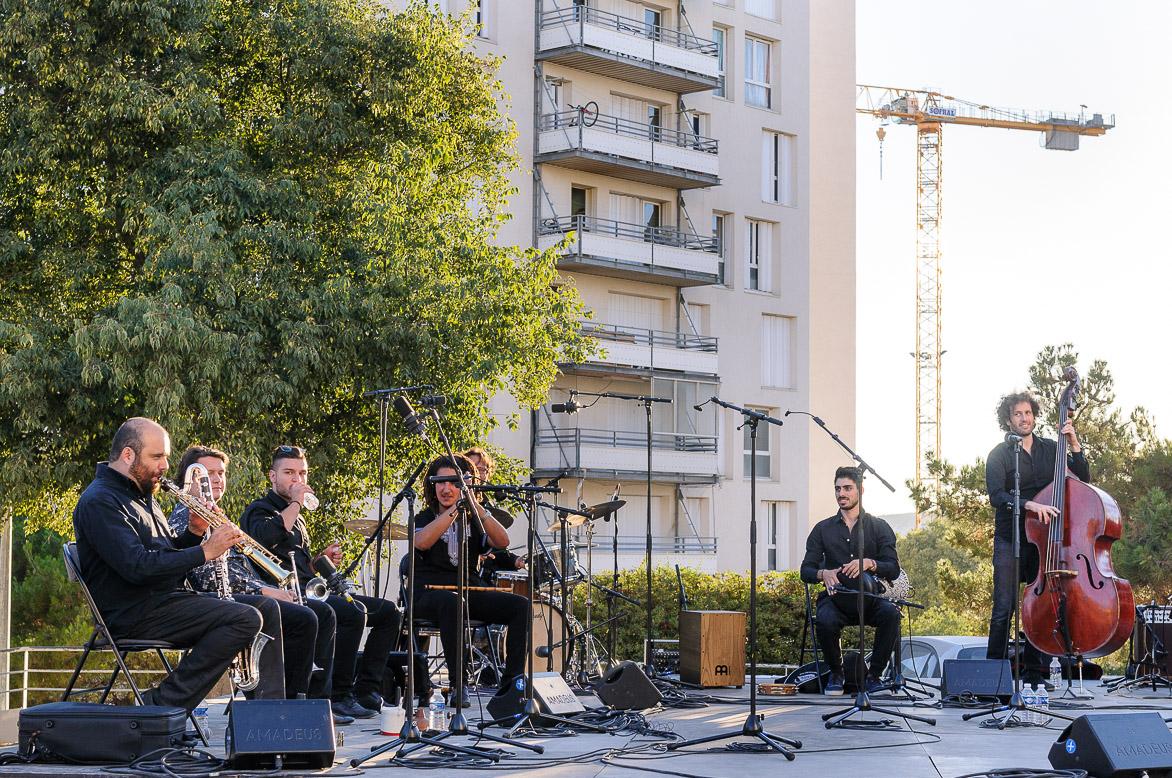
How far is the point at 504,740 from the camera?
23.5 feet

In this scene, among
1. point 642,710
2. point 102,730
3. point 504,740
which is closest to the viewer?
point 102,730

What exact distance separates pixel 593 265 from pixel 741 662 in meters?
20.1

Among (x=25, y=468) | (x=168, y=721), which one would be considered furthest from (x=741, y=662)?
(x=25, y=468)

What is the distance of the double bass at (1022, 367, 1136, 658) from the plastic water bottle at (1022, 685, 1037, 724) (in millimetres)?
433

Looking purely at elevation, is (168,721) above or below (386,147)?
below

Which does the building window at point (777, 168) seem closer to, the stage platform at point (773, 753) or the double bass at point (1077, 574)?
the double bass at point (1077, 574)

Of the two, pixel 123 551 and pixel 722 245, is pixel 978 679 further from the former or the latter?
pixel 722 245

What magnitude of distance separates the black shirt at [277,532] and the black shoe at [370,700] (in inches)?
41.2

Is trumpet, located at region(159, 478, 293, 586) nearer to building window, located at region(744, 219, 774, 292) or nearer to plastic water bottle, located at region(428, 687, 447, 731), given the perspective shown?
plastic water bottle, located at region(428, 687, 447, 731)

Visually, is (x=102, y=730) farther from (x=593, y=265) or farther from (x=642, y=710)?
(x=593, y=265)

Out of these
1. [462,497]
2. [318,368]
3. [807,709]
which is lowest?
[807,709]

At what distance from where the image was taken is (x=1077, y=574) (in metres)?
9.25

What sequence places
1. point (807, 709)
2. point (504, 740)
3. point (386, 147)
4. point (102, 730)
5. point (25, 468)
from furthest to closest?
point (386, 147)
point (25, 468)
point (807, 709)
point (504, 740)
point (102, 730)

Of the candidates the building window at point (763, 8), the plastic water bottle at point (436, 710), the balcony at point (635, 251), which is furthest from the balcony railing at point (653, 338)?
the plastic water bottle at point (436, 710)
